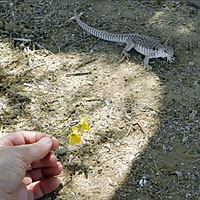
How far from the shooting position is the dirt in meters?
3.31

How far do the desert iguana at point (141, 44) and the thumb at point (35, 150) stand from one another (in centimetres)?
185

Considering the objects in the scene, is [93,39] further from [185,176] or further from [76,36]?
[185,176]

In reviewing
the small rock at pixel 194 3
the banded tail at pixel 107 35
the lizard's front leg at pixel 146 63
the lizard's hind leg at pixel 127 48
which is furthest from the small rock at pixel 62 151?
the small rock at pixel 194 3

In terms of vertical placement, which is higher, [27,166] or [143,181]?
[27,166]

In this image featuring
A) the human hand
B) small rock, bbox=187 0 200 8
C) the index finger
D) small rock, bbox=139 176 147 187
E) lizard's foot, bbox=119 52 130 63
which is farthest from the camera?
small rock, bbox=187 0 200 8

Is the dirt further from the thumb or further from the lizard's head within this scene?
the thumb

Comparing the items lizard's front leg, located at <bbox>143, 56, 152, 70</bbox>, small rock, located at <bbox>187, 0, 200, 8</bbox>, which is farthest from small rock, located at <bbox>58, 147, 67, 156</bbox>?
small rock, located at <bbox>187, 0, 200, 8</bbox>

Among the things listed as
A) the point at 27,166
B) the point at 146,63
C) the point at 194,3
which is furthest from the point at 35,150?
the point at 194,3

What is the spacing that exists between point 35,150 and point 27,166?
0.11 meters

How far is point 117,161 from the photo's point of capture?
11.2 feet

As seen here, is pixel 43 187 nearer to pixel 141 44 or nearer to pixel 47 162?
pixel 47 162

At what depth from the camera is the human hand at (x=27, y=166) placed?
256cm

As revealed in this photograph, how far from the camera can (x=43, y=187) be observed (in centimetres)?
317

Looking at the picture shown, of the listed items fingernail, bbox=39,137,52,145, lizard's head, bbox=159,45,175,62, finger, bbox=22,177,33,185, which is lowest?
finger, bbox=22,177,33,185
